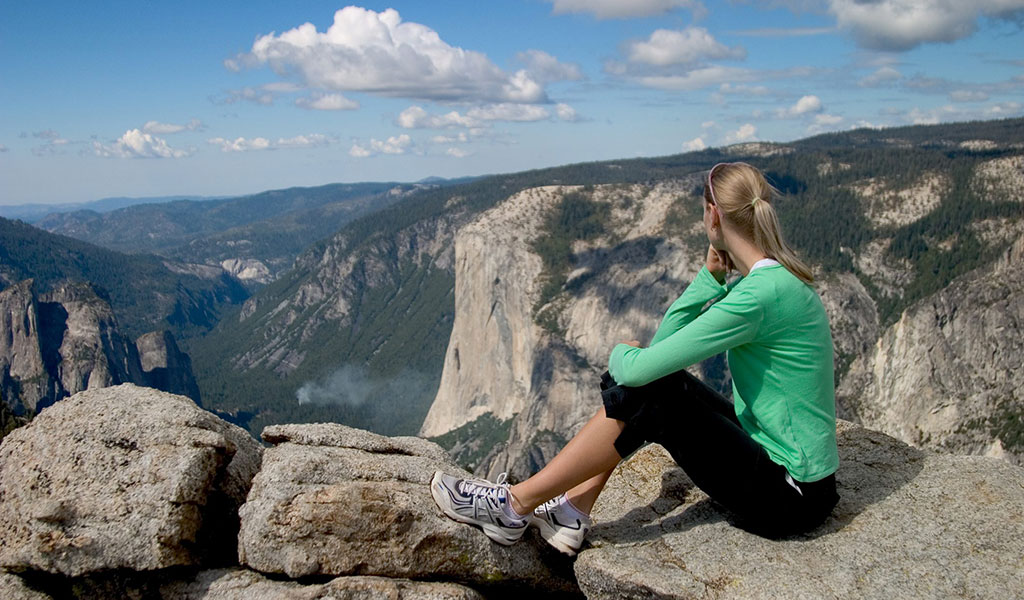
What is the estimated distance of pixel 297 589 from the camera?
5.48 m

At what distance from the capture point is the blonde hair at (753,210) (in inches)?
189

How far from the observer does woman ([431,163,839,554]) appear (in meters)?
4.66

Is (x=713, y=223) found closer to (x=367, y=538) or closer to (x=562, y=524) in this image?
(x=562, y=524)

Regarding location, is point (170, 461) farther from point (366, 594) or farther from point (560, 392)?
point (560, 392)

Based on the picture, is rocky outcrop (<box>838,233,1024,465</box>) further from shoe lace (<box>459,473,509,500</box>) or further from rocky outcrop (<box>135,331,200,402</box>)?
rocky outcrop (<box>135,331,200,402</box>)

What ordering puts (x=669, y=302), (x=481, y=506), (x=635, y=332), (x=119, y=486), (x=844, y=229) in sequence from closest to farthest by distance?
(x=481, y=506), (x=119, y=486), (x=669, y=302), (x=635, y=332), (x=844, y=229)

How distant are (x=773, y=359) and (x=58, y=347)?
161 metres

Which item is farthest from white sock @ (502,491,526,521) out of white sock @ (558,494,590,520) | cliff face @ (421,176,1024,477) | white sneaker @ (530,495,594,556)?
cliff face @ (421,176,1024,477)

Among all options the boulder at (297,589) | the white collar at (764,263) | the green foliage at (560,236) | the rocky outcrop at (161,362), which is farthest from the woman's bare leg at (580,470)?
the rocky outcrop at (161,362)

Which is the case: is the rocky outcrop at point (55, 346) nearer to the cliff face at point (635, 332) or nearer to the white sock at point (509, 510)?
the cliff face at point (635, 332)

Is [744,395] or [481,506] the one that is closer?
[744,395]

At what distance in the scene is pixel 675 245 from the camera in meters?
101

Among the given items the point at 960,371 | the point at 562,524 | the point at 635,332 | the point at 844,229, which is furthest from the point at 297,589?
the point at 844,229

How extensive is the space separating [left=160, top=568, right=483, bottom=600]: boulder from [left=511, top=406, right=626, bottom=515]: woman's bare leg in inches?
39.7
